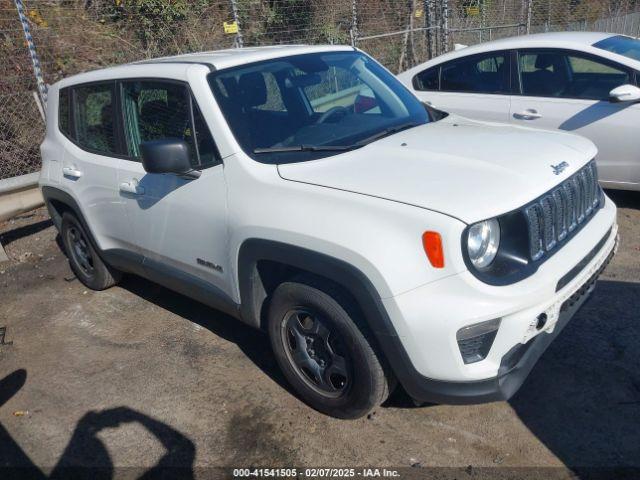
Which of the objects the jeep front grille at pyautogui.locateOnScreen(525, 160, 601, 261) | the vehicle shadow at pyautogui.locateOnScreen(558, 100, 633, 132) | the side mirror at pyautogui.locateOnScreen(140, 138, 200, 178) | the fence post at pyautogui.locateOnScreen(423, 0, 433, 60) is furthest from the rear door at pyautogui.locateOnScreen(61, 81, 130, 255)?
the fence post at pyautogui.locateOnScreen(423, 0, 433, 60)

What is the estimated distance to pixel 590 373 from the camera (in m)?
3.36

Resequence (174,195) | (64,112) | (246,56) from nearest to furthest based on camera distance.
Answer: (174,195), (246,56), (64,112)

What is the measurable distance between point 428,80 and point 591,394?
4.16m

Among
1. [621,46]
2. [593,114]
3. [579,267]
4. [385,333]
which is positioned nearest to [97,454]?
[385,333]

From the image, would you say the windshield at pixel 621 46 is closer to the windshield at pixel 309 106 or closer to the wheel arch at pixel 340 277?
the windshield at pixel 309 106

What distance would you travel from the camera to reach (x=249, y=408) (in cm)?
341

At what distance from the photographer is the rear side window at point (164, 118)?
342 centimetres

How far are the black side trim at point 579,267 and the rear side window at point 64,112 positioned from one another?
12.5 ft

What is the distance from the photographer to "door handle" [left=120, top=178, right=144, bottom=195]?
12.6ft

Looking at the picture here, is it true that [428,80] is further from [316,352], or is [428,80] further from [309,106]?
[316,352]

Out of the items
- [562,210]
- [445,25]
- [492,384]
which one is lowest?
[492,384]

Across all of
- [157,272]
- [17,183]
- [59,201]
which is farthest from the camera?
[17,183]

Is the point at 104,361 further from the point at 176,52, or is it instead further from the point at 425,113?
the point at 176,52

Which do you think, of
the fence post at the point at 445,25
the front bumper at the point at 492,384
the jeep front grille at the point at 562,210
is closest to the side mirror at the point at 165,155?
the front bumper at the point at 492,384
